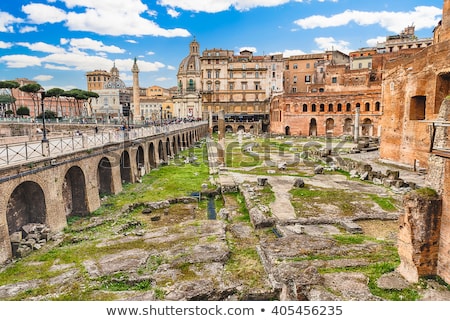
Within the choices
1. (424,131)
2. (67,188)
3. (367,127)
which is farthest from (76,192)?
(367,127)

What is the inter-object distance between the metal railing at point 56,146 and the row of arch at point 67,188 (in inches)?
21.2

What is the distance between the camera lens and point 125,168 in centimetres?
2172

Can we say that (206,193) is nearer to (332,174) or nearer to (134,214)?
(134,214)

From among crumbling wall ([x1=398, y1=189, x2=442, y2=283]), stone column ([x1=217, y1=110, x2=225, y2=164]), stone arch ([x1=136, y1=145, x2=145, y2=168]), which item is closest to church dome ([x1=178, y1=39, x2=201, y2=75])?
stone column ([x1=217, y1=110, x2=225, y2=164])

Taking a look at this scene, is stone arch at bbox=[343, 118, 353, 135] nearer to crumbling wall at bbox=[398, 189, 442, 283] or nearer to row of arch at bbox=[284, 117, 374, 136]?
row of arch at bbox=[284, 117, 374, 136]

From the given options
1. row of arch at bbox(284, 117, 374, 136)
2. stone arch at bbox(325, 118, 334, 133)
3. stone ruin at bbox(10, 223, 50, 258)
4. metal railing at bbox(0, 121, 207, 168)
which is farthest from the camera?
stone arch at bbox(325, 118, 334, 133)

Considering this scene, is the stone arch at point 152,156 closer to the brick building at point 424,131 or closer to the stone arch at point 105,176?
the stone arch at point 105,176

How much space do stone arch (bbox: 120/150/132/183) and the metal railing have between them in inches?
45.7

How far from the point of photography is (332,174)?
75.0ft

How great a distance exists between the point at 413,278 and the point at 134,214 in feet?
37.9

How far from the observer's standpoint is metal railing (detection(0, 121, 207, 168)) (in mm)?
11477

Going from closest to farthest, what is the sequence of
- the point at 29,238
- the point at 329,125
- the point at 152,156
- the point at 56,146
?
the point at 29,238 → the point at 56,146 → the point at 152,156 → the point at 329,125

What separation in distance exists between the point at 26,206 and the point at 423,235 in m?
13.4

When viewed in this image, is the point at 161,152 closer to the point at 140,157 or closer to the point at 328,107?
the point at 140,157
